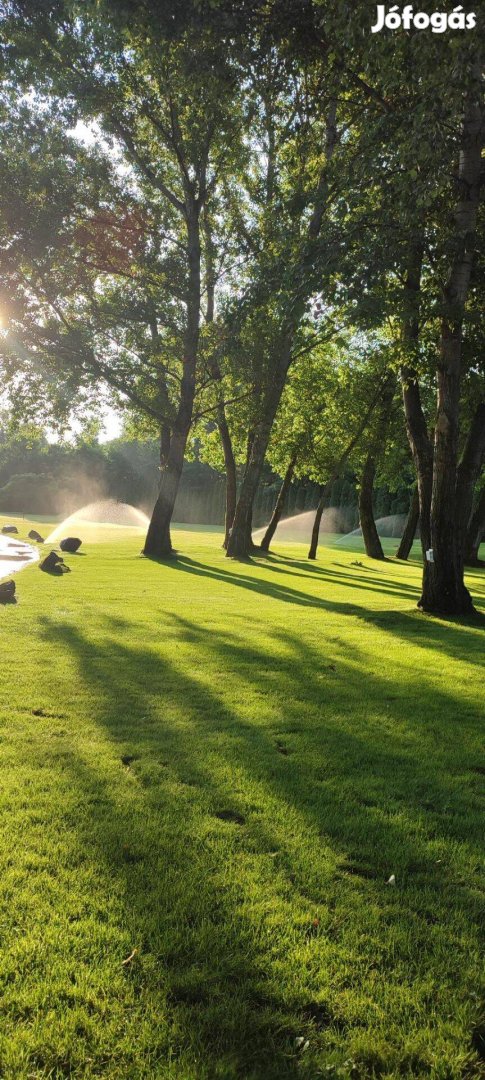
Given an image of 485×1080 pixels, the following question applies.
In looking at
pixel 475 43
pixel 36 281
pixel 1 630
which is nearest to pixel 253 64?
pixel 475 43

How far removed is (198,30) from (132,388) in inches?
602

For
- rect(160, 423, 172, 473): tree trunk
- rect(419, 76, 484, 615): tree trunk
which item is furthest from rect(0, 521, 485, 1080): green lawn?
rect(160, 423, 172, 473): tree trunk

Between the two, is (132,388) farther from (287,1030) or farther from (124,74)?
(287,1030)

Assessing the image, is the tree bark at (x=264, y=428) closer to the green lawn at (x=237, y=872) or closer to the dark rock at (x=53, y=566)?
the dark rock at (x=53, y=566)

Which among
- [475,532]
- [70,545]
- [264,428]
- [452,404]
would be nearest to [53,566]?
[70,545]

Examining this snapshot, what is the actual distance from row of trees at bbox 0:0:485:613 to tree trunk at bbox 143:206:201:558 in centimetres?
9

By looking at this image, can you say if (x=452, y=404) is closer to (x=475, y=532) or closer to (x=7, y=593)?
(x=7, y=593)

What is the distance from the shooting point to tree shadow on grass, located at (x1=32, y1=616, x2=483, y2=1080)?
2439mm

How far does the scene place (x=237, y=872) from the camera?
126 inches

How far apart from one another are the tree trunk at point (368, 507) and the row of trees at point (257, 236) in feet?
0.56

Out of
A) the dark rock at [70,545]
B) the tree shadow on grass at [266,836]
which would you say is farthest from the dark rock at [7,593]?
the dark rock at [70,545]

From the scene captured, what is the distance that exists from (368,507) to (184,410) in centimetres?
1301

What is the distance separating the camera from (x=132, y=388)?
23.3m

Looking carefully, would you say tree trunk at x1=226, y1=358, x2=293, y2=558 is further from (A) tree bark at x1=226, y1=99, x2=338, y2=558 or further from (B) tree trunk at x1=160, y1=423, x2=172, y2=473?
(B) tree trunk at x1=160, y1=423, x2=172, y2=473
